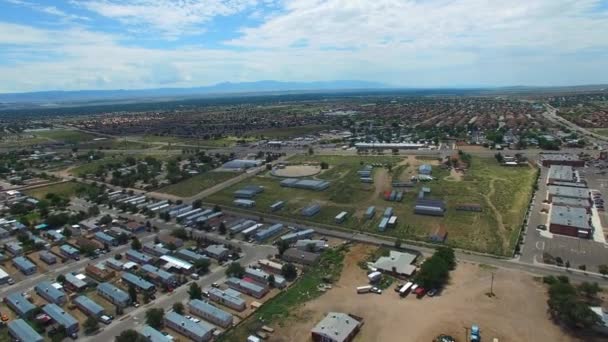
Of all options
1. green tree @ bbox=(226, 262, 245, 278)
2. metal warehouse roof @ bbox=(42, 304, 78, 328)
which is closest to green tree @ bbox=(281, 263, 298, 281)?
green tree @ bbox=(226, 262, 245, 278)

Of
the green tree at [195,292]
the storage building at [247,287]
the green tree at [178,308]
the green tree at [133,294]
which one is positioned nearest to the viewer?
the green tree at [178,308]

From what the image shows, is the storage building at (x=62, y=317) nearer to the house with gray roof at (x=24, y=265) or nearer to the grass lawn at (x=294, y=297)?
the house with gray roof at (x=24, y=265)

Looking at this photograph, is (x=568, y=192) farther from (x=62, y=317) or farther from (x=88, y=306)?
(x=62, y=317)

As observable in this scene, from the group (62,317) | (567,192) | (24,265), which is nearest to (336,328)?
(62,317)

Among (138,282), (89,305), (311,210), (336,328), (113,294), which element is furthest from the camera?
(311,210)

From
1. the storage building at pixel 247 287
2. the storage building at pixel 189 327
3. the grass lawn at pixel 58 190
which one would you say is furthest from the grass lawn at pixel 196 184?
the storage building at pixel 189 327

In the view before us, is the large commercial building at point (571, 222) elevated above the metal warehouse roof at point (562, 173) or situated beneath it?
situated beneath
